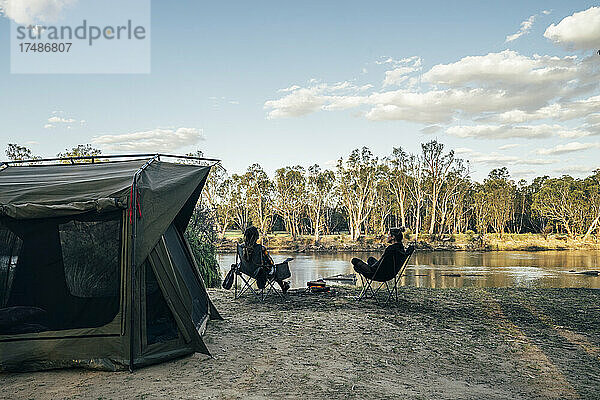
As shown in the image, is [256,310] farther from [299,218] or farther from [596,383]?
[299,218]

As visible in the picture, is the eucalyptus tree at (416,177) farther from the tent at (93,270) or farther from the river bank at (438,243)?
the tent at (93,270)

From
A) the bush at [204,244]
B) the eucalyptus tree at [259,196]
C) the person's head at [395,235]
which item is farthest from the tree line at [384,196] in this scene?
the person's head at [395,235]

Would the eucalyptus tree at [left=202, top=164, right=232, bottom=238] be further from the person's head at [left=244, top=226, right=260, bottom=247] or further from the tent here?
the tent

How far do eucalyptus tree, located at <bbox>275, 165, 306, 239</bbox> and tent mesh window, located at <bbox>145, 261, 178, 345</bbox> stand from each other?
31189 millimetres

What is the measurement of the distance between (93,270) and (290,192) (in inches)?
1250

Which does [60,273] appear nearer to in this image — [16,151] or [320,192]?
[16,151]

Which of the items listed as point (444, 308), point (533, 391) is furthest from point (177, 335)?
point (444, 308)

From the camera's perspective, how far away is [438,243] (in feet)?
104

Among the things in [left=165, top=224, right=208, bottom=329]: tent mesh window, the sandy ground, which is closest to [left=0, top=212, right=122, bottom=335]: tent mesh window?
the sandy ground

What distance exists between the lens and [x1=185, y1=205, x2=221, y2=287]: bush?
926 centimetres

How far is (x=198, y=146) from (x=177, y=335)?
23.6 metres

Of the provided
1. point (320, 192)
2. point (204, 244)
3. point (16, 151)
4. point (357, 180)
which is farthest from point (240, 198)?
point (204, 244)

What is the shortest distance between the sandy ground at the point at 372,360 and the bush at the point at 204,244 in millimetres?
3213

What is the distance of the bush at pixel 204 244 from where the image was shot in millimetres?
9258
